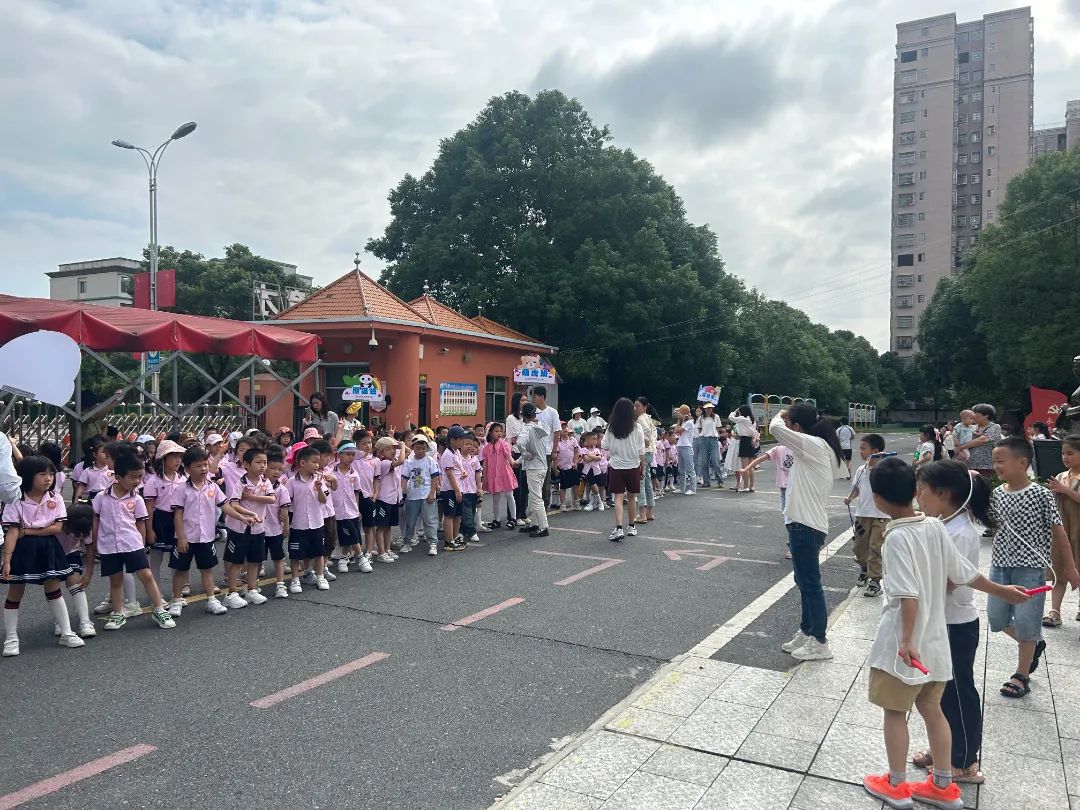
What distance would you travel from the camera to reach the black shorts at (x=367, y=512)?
881 centimetres

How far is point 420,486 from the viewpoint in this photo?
931 centimetres

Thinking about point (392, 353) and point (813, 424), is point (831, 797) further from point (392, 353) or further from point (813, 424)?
point (392, 353)

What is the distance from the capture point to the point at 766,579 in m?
8.19

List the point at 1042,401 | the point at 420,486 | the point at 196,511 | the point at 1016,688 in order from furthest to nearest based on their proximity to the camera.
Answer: the point at 1042,401, the point at 420,486, the point at 196,511, the point at 1016,688

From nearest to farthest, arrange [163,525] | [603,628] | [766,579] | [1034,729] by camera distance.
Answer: [1034,729] < [603,628] < [163,525] < [766,579]

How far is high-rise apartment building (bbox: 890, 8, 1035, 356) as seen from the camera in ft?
251

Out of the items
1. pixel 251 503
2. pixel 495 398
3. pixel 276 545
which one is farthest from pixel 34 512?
pixel 495 398

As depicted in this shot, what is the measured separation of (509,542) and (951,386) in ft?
148

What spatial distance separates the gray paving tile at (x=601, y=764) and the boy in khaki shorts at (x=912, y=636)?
3.61 ft

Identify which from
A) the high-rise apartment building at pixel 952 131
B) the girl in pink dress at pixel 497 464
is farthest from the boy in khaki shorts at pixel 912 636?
the high-rise apartment building at pixel 952 131

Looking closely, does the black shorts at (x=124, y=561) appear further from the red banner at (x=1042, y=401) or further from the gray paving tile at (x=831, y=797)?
the red banner at (x=1042, y=401)

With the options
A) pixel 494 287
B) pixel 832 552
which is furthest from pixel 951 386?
pixel 832 552

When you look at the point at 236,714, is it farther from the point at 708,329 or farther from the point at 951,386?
the point at 951,386

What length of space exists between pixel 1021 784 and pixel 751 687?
1.58m
